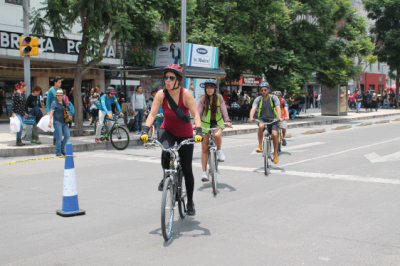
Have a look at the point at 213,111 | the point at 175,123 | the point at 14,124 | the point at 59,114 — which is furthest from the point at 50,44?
the point at 175,123

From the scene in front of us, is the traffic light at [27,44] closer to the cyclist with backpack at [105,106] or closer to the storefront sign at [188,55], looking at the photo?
the cyclist with backpack at [105,106]

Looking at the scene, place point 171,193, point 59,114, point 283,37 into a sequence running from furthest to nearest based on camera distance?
1. point 283,37
2. point 59,114
3. point 171,193

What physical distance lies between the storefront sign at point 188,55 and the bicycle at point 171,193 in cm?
1649

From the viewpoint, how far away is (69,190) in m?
5.54

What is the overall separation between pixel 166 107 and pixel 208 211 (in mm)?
1634

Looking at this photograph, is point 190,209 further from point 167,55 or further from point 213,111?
point 167,55

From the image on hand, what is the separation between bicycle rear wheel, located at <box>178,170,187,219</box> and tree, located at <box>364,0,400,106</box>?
4172 cm

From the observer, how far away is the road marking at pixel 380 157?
33.9 feet

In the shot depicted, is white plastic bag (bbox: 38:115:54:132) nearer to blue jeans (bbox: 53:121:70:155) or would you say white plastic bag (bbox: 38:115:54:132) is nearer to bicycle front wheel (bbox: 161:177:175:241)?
blue jeans (bbox: 53:121:70:155)

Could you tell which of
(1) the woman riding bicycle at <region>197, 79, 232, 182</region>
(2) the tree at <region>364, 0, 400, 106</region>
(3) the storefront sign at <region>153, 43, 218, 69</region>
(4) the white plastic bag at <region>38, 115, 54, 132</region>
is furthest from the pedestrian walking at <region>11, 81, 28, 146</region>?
(2) the tree at <region>364, 0, 400, 106</region>

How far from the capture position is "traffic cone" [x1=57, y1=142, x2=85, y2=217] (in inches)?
218

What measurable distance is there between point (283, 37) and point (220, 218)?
71.2ft

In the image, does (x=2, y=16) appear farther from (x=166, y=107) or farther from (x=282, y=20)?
(x=166, y=107)

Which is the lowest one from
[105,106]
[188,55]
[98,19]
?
[105,106]
